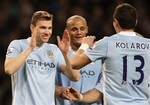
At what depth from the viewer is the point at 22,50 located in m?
5.96

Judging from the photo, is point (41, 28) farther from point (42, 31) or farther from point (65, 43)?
point (65, 43)

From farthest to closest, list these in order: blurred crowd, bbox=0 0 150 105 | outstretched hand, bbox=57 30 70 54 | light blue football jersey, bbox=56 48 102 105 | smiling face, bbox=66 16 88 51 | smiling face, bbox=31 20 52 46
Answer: blurred crowd, bbox=0 0 150 105 < smiling face, bbox=66 16 88 51 < light blue football jersey, bbox=56 48 102 105 < smiling face, bbox=31 20 52 46 < outstretched hand, bbox=57 30 70 54

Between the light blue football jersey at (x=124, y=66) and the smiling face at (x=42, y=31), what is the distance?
0.58 meters

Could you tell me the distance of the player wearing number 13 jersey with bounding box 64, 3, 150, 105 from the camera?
5559 millimetres

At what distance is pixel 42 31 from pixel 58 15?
514 centimetres

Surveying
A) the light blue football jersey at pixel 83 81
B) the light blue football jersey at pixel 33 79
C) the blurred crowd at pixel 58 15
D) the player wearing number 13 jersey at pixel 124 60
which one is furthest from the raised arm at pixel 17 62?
the blurred crowd at pixel 58 15

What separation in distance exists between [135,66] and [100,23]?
5621 mm

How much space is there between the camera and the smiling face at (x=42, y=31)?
5969 mm

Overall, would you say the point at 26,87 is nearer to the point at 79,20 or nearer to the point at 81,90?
the point at 81,90

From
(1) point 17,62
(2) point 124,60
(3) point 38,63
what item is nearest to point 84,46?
(3) point 38,63

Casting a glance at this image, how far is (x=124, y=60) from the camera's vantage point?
556 centimetres

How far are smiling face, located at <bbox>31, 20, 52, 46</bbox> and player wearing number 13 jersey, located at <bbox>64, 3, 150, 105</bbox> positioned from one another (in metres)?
0.53

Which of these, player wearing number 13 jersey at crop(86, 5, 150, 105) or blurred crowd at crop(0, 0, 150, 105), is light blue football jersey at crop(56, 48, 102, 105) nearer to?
player wearing number 13 jersey at crop(86, 5, 150, 105)

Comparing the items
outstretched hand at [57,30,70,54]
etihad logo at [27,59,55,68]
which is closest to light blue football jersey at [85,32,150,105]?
outstretched hand at [57,30,70,54]
